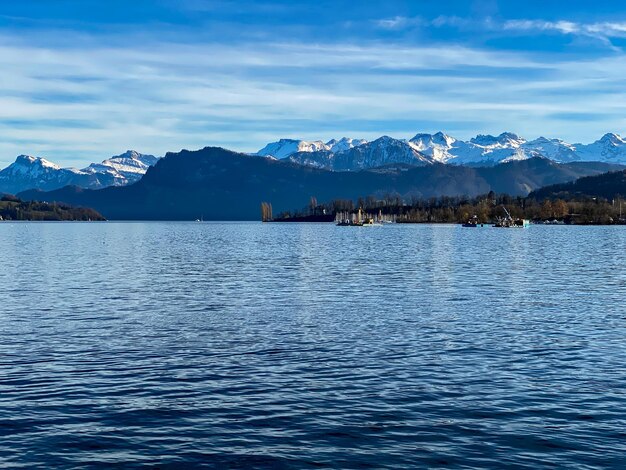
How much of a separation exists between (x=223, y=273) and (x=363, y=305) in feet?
122

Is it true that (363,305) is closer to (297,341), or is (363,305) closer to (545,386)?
(297,341)

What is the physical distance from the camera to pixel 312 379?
34.9m

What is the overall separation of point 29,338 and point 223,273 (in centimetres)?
5061

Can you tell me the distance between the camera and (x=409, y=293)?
7144 cm

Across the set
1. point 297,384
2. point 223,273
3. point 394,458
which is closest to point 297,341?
point 297,384

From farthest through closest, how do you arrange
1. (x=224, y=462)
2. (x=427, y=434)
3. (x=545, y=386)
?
(x=545, y=386), (x=427, y=434), (x=224, y=462)

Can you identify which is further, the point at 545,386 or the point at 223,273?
the point at 223,273

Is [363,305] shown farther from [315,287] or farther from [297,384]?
[297,384]

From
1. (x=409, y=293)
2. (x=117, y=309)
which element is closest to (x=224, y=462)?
(x=117, y=309)

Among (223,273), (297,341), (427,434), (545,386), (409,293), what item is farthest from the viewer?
(223,273)

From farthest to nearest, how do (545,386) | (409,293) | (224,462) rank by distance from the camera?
(409,293)
(545,386)
(224,462)

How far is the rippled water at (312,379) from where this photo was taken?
2556cm

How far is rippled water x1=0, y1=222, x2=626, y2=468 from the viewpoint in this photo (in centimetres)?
2556

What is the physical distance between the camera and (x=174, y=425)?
28078 millimetres
